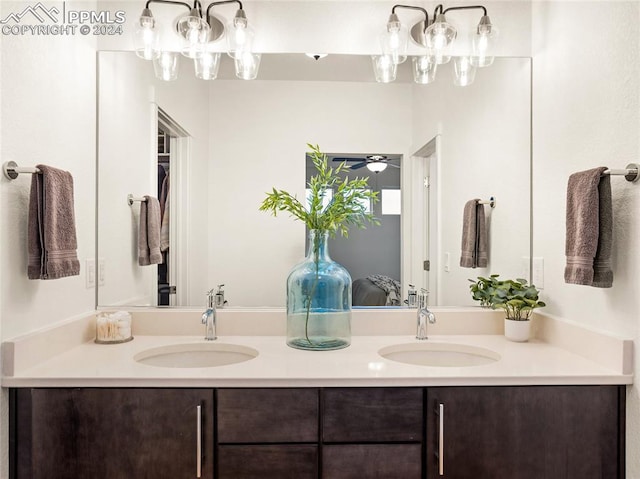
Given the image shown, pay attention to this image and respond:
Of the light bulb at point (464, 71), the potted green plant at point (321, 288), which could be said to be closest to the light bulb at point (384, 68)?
the light bulb at point (464, 71)

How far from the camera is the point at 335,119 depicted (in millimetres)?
1838

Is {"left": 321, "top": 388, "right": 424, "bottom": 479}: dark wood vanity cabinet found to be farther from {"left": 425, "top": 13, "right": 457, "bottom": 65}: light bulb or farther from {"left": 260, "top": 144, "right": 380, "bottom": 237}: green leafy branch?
{"left": 425, "top": 13, "right": 457, "bottom": 65}: light bulb

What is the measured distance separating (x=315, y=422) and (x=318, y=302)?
46 cm

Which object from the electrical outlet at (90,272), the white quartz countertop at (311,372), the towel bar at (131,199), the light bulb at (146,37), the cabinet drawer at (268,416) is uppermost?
the light bulb at (146,37)

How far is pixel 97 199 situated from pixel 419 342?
1.41 meters

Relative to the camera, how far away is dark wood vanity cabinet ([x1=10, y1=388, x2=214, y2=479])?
1.22m

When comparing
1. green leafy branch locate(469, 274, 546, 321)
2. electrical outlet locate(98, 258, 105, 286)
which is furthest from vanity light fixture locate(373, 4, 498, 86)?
electrical outlet locate(98, 258, 105, 286)

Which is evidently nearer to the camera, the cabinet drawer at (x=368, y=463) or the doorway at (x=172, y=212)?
the cabinet drawer at (x=368, y=463)

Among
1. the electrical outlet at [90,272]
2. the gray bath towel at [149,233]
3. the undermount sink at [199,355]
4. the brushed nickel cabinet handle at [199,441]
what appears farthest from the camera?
the gray bath towel at [149,233]

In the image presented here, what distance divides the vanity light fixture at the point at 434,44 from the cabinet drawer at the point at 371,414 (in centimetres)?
126

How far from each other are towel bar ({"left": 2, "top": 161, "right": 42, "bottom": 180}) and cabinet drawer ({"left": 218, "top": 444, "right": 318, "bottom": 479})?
97 centimetres

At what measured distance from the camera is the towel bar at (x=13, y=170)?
1226 millimetres

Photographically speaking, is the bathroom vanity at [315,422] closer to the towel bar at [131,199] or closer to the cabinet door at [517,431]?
the cabinet door at [517,431]

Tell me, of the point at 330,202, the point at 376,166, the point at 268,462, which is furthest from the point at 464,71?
the point at 268,462
